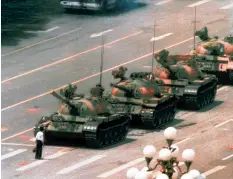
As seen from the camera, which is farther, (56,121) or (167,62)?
(167,62)

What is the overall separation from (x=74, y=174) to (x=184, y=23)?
38687mm

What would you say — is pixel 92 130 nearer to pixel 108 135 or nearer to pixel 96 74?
pixel 108 135

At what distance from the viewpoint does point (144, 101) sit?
6712 centimetres

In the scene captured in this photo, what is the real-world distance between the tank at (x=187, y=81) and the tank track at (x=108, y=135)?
7.67 metres

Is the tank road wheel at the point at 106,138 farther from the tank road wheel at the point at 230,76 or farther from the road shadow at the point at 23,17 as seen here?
the road shadow at the point at 23,17

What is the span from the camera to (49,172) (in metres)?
58.9

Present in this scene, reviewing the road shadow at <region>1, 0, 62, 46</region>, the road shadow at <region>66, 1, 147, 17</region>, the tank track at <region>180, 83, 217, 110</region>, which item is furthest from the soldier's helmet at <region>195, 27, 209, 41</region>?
the road shadow at <region>66, 1, 147, 17</region>

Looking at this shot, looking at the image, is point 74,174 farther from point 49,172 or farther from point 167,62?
point 167,62

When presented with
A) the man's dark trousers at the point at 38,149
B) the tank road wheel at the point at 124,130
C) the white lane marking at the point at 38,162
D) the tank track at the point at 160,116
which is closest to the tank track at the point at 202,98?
the tank track at the point at 160,116

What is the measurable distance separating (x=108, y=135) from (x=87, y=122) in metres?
1.48

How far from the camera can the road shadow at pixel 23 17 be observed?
91.8m

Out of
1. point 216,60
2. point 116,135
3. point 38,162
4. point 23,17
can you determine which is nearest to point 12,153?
point 38,162

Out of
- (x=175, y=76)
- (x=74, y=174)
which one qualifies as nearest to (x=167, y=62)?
(x=175, y=76)

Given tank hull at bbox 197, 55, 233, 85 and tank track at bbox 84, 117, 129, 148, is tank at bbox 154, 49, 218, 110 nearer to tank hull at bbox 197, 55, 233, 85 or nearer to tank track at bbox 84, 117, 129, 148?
tank hull at bbox 197, 55, 233, 85
